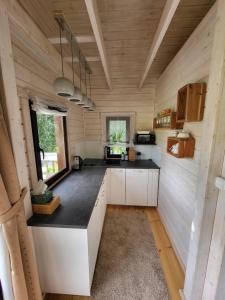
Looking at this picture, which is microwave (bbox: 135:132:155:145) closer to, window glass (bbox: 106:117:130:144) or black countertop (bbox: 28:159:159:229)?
window glass (bbox: 106:117:130:144)

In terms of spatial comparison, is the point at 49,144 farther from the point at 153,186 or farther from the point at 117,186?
the point at 153,186

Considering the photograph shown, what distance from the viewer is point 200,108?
4.09 feet

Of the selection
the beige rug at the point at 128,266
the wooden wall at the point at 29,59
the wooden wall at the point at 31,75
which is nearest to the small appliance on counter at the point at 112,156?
the beige rug at the point at 128,266

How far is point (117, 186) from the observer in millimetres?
2764

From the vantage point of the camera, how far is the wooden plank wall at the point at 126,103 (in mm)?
3039

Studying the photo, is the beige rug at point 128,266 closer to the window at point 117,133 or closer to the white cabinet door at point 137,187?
the white cabinet door at point 137,187

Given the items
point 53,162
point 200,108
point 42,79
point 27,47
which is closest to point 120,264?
point 53,162

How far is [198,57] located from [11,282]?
222 cm

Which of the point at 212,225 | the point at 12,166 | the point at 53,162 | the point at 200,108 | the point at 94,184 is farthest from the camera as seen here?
the point at 53,162

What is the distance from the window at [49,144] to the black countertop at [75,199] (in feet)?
0.65

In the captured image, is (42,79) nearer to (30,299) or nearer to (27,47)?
(27,47)

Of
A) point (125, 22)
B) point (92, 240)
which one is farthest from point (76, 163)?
point (125, 22)

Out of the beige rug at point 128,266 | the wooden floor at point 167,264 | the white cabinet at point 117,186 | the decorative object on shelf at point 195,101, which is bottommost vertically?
the wooden floor at point 167,264

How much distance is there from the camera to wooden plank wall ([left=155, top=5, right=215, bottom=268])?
126cm
